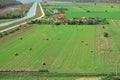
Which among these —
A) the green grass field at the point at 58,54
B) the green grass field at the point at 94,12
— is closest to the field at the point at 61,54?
the green grass field at the point at 58,54

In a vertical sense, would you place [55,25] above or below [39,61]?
below

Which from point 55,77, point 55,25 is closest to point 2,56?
point 55,77

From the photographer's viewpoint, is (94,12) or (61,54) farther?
(94,12)

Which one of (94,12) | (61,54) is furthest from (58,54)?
(94,12)

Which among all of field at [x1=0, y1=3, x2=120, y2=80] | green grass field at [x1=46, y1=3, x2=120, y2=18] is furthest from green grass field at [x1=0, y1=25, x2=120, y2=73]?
green grass field at [x1=46, y1=3, x2=120, y2=18]

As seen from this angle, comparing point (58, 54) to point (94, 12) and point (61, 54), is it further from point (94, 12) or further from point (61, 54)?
point (94, 12)

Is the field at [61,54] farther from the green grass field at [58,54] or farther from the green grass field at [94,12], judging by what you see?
the green grass field at [94,12]

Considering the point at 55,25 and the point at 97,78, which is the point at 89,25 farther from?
the point at 97,78

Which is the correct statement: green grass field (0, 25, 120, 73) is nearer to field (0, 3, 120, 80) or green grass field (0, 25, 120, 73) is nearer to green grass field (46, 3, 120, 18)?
field (0, 3, 120, 80)
